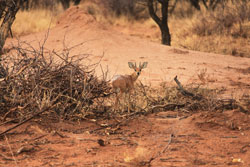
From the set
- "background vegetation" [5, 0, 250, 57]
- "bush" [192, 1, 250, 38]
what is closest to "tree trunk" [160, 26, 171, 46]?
"background vegetation" [5, 0, 250, 57]

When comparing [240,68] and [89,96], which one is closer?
[89,96]

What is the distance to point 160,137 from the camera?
351 centimetres

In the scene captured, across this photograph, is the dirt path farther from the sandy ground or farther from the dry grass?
the dry grass

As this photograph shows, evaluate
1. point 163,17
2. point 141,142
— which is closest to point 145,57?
point 163,17

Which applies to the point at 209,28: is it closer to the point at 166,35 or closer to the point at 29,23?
the point at 166,35

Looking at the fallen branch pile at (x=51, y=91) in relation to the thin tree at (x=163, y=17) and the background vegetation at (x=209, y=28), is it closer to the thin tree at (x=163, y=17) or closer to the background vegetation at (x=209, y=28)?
the background vegetation at (x=209, y=28)

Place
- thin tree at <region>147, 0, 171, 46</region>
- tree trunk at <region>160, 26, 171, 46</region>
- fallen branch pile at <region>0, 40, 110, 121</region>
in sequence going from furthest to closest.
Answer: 1. tree trunk at <region>160, 26, 171, 46</region>
2. thin tree at <region>147, 0, 171, 46</region>
3. fallen branch pile at <region>0, 40, 110, 121</region>

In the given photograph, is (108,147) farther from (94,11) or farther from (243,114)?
(94,11)

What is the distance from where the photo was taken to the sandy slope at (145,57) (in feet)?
23.4

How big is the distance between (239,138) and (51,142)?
1.77m

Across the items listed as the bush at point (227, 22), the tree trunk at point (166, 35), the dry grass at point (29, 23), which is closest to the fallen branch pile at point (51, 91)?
the tree trunk at point (166, 35)

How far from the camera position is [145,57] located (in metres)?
8.49

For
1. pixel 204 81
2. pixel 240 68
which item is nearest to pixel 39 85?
pixel 204 81

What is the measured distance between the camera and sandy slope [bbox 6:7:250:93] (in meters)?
7.14
